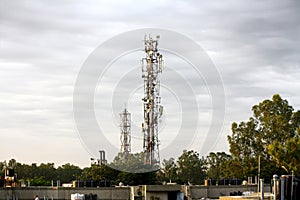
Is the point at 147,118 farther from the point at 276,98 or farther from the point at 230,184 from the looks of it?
the point at 276,98

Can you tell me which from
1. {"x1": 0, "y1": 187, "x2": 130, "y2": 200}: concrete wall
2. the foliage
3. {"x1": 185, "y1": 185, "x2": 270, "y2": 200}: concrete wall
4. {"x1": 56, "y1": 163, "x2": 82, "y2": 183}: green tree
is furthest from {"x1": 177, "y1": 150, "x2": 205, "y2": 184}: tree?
{"x1": 0, "y1": 187, "x2": 130, "y2": 200}: concrete wall

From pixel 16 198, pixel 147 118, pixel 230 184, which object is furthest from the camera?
pixel 147 118

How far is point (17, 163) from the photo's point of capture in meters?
91.3

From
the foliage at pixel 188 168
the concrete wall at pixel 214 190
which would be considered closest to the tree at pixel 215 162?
the foliage at pixel 188 168

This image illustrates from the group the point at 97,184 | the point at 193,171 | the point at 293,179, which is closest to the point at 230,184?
the point at 97,184

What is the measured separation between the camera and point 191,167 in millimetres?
89438

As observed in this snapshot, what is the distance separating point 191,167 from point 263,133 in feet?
68.8

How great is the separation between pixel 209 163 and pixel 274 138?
79.4 ft

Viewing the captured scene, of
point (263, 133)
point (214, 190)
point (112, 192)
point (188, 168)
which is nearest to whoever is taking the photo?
point (112, 192)

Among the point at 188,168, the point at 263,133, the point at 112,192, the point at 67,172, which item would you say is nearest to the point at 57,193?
the point at 112,192

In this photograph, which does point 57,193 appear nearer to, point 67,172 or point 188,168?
point 188,168

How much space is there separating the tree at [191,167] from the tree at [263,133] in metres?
18.6

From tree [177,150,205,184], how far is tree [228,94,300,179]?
18639 mm

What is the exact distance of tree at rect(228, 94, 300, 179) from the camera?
6794 cm
